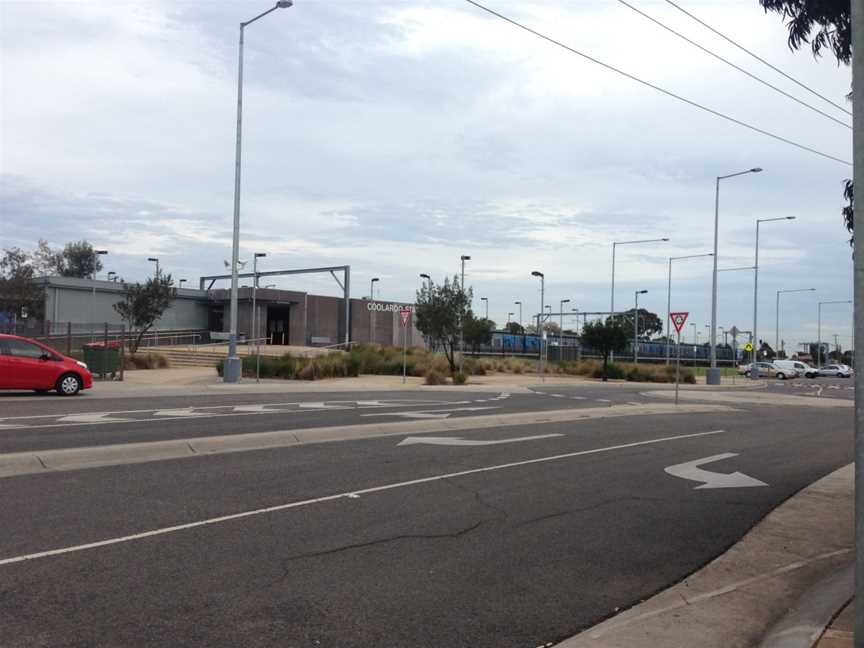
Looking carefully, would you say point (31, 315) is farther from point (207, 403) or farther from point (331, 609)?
point (331, 609)

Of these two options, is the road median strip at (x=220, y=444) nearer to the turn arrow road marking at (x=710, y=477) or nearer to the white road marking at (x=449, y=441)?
the white road marking at (x=449, y=441)

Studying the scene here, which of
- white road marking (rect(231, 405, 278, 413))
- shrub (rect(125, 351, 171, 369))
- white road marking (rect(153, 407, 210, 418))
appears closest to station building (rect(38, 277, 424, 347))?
shrub (rect(125, 351, 171, 369))

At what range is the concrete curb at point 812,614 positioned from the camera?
5.08 meters

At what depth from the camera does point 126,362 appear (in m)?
37.0

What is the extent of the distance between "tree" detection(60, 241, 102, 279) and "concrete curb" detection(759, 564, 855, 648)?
82445mm

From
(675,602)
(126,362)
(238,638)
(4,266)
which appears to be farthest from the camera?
(4,266)

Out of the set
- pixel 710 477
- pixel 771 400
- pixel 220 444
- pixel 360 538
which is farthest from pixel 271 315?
pixel 360 538

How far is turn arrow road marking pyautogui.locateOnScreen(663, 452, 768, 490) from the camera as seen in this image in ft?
35.8

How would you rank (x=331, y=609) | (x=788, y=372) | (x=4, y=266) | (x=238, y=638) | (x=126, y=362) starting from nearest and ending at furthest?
(x=238, y=638) < (x=331, y=609) < (x=126, y=362) < (x=4, y=266) < (x=788, y=372)

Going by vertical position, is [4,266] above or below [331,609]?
above

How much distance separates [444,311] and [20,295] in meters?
25.4

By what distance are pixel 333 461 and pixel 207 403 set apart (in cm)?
999

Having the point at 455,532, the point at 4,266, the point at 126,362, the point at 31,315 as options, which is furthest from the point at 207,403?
the point at 4,266

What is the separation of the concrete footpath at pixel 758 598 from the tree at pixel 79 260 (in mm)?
81248
